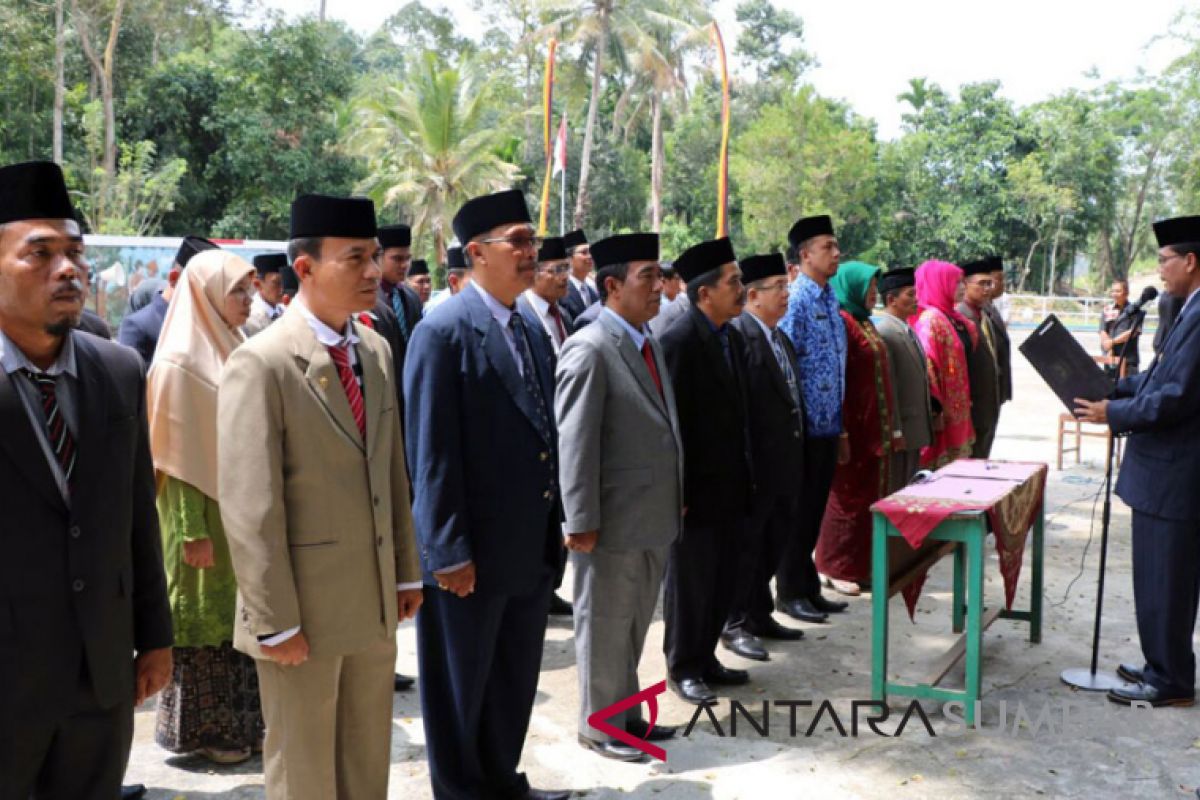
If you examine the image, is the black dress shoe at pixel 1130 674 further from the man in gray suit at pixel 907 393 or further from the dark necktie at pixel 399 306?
the dark necktie at pixel 399 306

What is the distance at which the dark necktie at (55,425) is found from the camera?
2.27 meters

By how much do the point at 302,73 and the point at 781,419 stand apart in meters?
22.8

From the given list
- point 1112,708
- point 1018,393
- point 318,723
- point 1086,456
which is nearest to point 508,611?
point 318,723

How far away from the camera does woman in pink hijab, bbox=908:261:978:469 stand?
714 centimetres

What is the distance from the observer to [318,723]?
281 centimetres

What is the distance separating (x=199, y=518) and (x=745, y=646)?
2.80 m

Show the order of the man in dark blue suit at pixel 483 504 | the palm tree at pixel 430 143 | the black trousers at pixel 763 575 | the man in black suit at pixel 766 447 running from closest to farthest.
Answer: the man in dark blue suit at pixel 483 504, the man in black suit at pixel 766 447, the black trousers at pixel 763 575, the palm tree at pixel 430 143

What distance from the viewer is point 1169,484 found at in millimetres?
4613

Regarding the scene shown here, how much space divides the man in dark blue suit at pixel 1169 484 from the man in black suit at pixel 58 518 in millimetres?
4096

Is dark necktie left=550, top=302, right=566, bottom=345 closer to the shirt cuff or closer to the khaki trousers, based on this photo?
the khaki trousers

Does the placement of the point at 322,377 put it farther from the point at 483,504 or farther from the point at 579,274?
the point at 579,274

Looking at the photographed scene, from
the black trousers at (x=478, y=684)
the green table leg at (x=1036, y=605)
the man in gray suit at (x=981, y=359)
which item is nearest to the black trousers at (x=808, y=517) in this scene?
the green table leg at (x=1036, y=605)

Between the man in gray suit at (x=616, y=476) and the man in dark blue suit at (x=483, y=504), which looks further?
the man in gray suit at (x=616, y=476)

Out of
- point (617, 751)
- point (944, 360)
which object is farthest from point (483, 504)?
point (944, 360)
